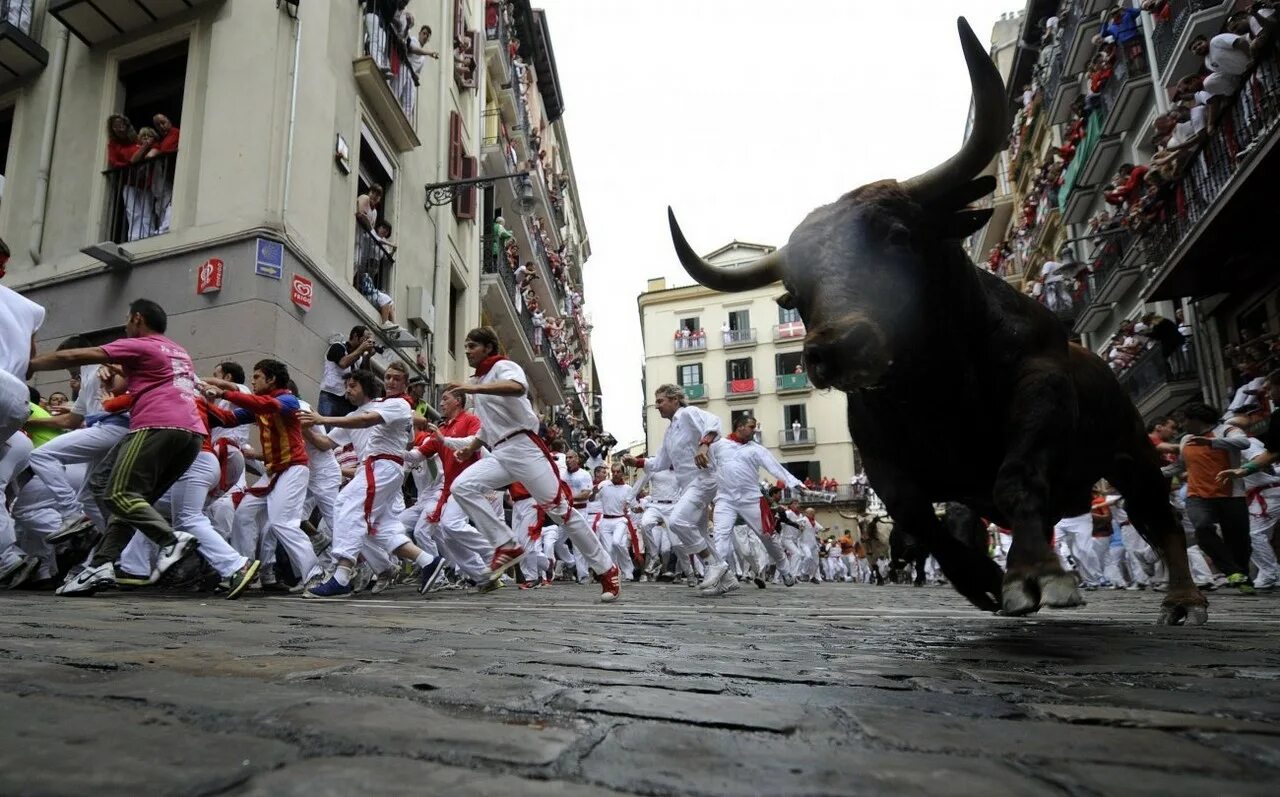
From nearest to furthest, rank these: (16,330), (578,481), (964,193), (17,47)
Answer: (964,193) → (16,330) → (17,47) → (578,481)

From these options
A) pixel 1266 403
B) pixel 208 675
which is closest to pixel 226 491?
pixel 208 675

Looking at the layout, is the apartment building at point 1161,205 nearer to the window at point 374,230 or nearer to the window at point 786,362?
the window at point 374,230

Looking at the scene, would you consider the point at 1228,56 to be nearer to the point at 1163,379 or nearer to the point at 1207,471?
the point at 1207,471

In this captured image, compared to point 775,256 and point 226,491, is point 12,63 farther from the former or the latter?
point 775,256

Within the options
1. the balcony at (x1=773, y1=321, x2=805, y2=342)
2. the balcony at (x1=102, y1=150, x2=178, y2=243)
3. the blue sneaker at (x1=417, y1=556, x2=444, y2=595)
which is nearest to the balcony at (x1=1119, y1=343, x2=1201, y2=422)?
the blue sneaker at (x1=417, y1=556, x2=444, y2=595)

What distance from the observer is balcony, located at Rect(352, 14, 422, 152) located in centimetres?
1462

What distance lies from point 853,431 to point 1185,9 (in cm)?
1820

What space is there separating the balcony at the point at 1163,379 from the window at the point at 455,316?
1408cm

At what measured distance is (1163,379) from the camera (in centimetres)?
1964

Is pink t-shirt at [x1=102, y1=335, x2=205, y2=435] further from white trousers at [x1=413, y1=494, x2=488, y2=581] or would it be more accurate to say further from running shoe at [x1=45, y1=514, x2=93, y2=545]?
white trousers at [x1=413, y1=494, x2=488, y2=581]

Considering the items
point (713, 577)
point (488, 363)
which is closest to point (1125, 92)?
point (713, 577)

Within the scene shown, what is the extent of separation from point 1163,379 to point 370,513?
692 inches

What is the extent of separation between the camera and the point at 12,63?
14062mm

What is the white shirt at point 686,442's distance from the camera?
10.4 meters
